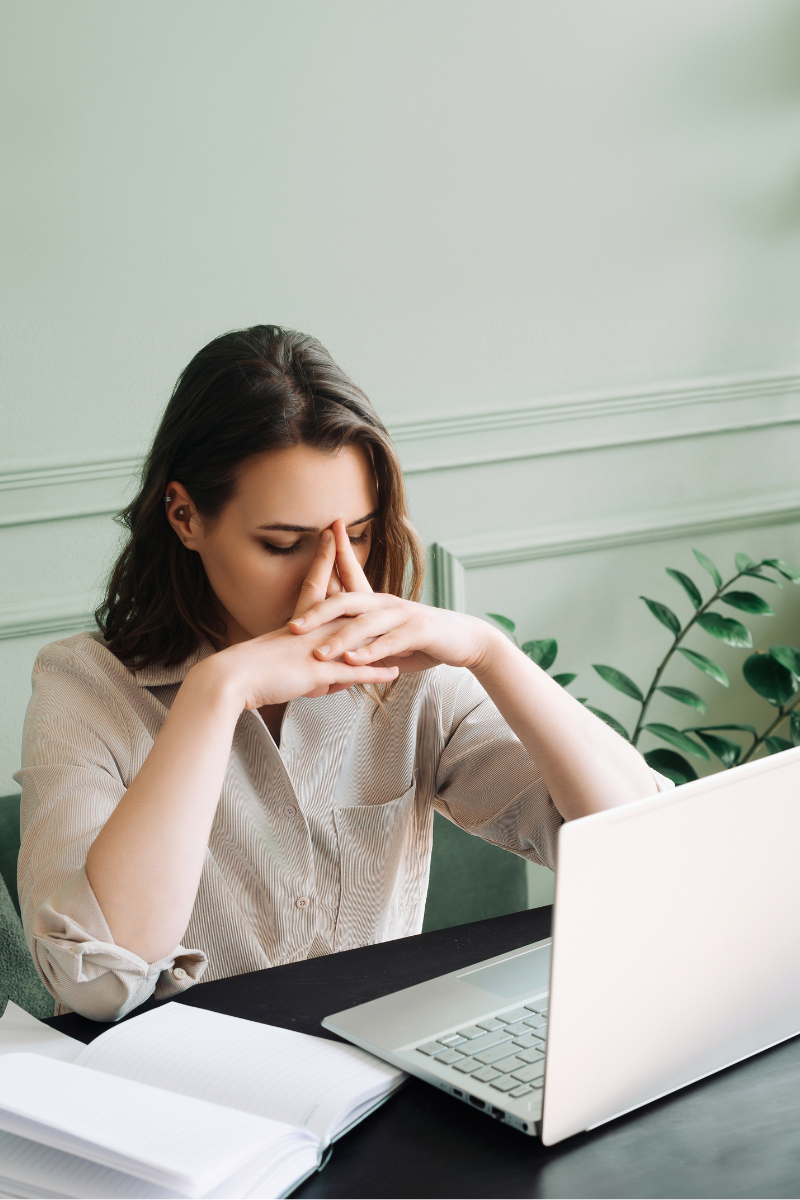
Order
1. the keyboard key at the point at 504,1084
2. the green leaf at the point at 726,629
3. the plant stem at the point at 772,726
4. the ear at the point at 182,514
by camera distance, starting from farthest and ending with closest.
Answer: the plant stem at the point at 772,726 < the green leaf at the point at 726,629 < the ear at the point at 182,514 < the keyboard key at the point at 504,1084

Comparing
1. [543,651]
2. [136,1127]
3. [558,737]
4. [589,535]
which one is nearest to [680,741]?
[543,651]

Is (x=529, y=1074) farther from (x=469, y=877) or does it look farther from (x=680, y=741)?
(x=680, y=741)

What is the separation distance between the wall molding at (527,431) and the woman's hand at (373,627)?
0.99m

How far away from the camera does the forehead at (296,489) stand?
112 centimetres

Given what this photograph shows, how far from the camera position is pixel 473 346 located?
88.0 inches

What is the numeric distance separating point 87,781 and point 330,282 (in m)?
1.35

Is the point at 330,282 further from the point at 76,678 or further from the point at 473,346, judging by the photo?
the point at 76,678

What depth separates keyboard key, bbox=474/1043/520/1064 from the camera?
0.74 metres

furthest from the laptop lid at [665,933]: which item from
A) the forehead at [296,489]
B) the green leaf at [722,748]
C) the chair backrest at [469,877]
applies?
the green leaf at [722,748]

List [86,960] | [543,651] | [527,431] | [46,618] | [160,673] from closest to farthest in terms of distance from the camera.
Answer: [86,960] → [160,673] → [46,618] → [543,651] → [527,431]

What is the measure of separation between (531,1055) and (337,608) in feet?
1.55

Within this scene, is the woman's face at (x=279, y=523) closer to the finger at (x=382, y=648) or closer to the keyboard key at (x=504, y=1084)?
the finger at (x=382, y=648)

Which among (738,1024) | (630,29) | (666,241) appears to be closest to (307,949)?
(738,1024)

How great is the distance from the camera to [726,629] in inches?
86.7
